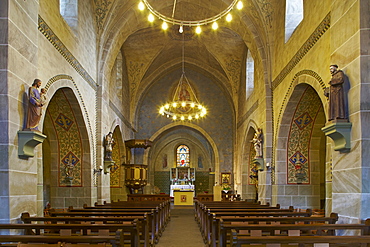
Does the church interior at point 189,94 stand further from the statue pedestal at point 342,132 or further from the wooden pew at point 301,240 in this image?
the wooden pew at point 301,240

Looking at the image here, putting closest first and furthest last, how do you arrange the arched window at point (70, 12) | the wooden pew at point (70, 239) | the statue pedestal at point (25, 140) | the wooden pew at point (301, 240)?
the wooden pew at point (301, 240)
the wooden pew at point (70, 239)
the statue pedestal at point (25, 140)
the arched window at point (70, 12)

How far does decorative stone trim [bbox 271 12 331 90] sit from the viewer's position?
26.3ft

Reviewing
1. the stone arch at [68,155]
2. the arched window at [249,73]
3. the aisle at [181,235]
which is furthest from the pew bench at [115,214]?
the arched window at [249,73]

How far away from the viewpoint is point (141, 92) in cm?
2156

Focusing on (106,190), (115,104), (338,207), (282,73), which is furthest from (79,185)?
(338,207)

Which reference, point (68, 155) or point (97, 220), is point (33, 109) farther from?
point (68, 155)

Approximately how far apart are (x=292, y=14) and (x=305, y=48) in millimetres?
2293

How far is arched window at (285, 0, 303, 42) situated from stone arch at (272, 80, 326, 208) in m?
2.19

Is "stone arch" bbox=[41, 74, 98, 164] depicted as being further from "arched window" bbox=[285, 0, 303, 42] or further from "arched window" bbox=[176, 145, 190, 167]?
"arched window" bbox=[176, 145, 190, 167]

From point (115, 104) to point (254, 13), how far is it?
7.48 m

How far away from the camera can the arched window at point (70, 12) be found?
36.6 ft

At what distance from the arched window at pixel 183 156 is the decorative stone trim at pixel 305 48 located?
19.2 meters

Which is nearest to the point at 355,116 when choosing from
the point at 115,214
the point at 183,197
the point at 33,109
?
the point at 115,214

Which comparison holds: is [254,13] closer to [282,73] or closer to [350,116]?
[282,73]
